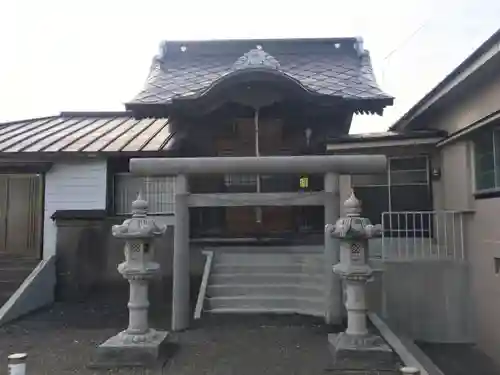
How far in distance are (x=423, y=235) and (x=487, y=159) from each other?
2.45m

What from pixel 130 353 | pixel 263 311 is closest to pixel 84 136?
Result: pixel 263 311

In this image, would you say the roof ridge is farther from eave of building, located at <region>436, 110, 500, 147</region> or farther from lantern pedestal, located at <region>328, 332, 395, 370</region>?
lantern pedestal, located at <region>328, 332, 395, 370</region>

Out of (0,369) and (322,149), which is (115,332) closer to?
(0,369)

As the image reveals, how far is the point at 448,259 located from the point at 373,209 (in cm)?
222

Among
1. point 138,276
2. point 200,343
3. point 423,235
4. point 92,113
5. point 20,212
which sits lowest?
point 200,343

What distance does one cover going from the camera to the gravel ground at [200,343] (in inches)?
246

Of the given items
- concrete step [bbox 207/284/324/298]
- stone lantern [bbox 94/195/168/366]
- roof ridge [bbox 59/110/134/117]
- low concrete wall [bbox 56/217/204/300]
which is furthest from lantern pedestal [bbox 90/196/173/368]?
roof ridge [bbox 59/110/134/117]

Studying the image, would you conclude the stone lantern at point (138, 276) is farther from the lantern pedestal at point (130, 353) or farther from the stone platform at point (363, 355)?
the stone platform at point (363, 355)

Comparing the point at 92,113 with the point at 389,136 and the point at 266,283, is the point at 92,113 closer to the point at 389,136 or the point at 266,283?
the point at 266,283

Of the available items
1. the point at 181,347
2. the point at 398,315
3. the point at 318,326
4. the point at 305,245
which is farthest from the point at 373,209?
the point at 181,347

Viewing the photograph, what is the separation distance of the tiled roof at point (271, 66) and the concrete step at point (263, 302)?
520 cm

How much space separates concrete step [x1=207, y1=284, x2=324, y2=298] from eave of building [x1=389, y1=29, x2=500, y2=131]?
5.22 meters

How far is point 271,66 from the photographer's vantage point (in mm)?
11367

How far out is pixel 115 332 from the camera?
27.1ft
